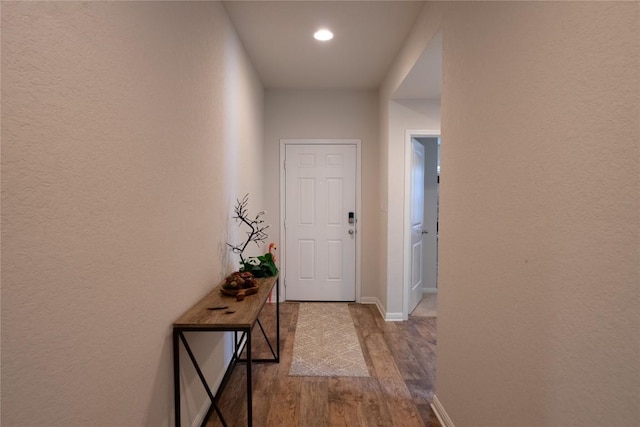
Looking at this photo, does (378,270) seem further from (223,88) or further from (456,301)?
(223,88)

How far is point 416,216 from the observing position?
3.89 meters

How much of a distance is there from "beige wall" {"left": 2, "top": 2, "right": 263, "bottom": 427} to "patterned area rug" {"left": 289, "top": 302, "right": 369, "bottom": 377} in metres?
0.98

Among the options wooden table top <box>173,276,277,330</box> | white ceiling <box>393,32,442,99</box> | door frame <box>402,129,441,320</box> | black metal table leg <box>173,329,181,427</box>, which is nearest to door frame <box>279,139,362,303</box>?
door frame <box>402,129,441,320</box>

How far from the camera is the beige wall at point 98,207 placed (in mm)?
777

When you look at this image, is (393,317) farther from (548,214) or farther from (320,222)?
(548,214)

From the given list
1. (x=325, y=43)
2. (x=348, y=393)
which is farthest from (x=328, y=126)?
(x=348, y=393)

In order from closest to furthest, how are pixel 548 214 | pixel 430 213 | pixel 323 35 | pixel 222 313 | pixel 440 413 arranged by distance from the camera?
pixel 548 214 < pixel 222 313 < pixel 440 413 < pixel 323 35 < pixel 430 213

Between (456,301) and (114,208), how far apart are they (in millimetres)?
1581

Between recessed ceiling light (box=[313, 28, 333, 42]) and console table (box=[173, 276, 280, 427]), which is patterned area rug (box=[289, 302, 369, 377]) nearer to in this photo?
console table (box=[173, 276, 280, 427])

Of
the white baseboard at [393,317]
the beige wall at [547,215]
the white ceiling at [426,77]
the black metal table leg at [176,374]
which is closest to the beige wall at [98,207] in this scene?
the black metal table leg at [176,374]

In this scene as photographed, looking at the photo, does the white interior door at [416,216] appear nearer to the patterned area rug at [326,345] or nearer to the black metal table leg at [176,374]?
the patterned area rug at [326,345]

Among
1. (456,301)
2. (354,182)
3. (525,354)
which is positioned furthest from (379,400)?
(354,182)

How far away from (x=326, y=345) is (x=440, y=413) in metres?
1.21

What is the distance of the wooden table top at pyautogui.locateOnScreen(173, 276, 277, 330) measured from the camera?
1538 mm
